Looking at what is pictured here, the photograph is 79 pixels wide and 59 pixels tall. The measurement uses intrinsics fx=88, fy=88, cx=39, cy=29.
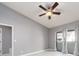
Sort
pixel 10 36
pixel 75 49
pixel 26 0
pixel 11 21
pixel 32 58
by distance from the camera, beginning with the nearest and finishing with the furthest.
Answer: pixel 32 58
pixel 26 0
pixel 75 49
pixel 10 36
pixel 11 21

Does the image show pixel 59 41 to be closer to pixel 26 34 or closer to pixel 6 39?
pixel 26 34

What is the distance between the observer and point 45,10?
149 cm

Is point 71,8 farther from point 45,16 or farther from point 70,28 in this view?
point 45,16

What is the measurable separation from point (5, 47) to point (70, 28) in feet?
3.95

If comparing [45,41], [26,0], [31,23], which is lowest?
[45,41]

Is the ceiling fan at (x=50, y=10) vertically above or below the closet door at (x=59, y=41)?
above

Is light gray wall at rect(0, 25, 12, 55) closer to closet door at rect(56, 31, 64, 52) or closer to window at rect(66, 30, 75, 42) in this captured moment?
closet door at rect(56, 31, 64, 52)

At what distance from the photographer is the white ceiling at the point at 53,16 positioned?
138 centimetres

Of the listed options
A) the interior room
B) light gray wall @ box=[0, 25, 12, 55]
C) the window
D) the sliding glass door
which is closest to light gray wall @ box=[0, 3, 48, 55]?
the interior room

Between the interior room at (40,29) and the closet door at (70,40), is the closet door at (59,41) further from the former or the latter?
the closet door at (70,40)

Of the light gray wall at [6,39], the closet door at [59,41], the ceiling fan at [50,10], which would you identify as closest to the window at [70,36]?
the closet door at [59,41]

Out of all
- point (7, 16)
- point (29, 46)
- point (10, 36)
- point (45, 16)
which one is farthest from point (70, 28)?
point (7, 16)

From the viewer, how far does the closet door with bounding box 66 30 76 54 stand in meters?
1.48

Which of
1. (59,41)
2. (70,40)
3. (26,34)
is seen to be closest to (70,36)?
(70,40)
